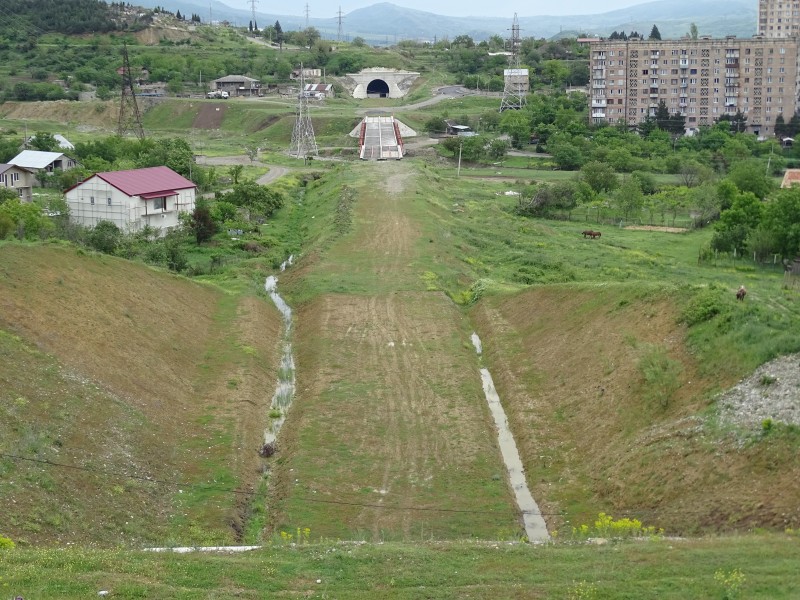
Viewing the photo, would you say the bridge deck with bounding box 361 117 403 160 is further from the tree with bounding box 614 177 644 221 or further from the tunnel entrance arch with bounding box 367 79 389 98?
the tunnel entrance arch with bounding box 367 79 389 98

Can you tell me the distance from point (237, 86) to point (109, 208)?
187 feet

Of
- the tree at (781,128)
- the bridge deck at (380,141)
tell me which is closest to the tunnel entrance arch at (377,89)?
the bridge deck at (380,141)

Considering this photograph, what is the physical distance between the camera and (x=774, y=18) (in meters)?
140

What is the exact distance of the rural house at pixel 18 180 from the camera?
148ft

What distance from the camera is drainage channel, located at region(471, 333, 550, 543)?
18547mm

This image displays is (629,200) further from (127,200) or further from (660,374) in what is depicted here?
(660,374)

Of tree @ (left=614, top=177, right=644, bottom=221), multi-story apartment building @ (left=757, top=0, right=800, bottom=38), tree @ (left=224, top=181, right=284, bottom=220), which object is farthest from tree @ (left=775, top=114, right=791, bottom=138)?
multi-story apartment building @ (left=757, top=0, right=800, bottom=38)

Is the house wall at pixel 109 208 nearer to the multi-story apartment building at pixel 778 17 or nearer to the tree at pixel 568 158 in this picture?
the tree at pixel 568 158

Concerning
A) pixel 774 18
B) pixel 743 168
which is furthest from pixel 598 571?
pixel 774 18

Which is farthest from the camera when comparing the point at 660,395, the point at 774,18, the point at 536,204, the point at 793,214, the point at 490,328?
the point at 774,18

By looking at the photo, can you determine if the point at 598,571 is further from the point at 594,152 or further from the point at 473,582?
the point at 594,152

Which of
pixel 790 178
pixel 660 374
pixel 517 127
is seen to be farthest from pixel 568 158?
pixel 660 374

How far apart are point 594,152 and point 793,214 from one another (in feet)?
94.7

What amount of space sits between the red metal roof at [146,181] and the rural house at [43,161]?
9868 mm
